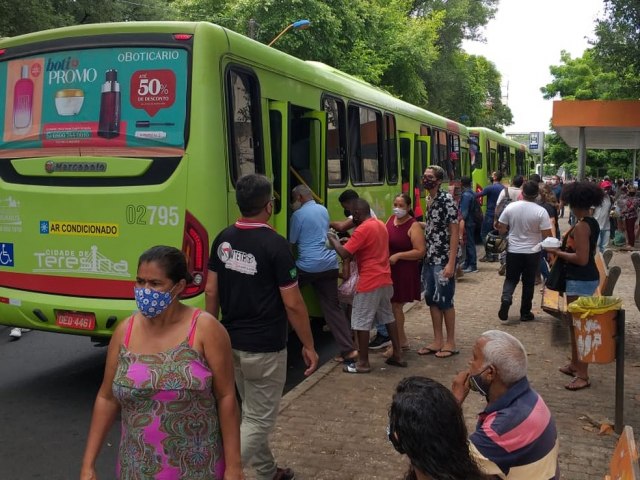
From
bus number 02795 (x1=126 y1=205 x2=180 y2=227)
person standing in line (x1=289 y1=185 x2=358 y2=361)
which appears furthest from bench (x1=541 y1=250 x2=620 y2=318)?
bus number 02795 (x1=126 y1=205 x2=180 y2=227)

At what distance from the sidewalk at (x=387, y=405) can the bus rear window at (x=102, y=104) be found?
7.55ft

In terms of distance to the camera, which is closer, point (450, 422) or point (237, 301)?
point (450, 422)

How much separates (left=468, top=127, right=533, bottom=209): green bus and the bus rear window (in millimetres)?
12948

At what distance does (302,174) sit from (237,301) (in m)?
3.46

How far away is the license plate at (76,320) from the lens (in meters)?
5.12

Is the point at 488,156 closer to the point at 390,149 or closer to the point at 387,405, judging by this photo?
the point at 390,149

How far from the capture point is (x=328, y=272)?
6211 millimetres

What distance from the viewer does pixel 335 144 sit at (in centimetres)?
773

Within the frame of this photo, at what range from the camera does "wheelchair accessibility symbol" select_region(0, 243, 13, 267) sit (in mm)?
5477

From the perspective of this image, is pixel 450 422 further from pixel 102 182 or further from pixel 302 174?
pixel 302 174

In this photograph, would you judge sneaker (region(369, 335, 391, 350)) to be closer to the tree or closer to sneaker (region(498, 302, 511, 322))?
sneaker (region(498, 302, 511, 322))

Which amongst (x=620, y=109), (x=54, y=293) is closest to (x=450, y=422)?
(x=54, y=293)

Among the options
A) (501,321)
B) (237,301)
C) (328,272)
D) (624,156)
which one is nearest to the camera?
(237,301)

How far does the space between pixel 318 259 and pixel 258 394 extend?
8.26ft
